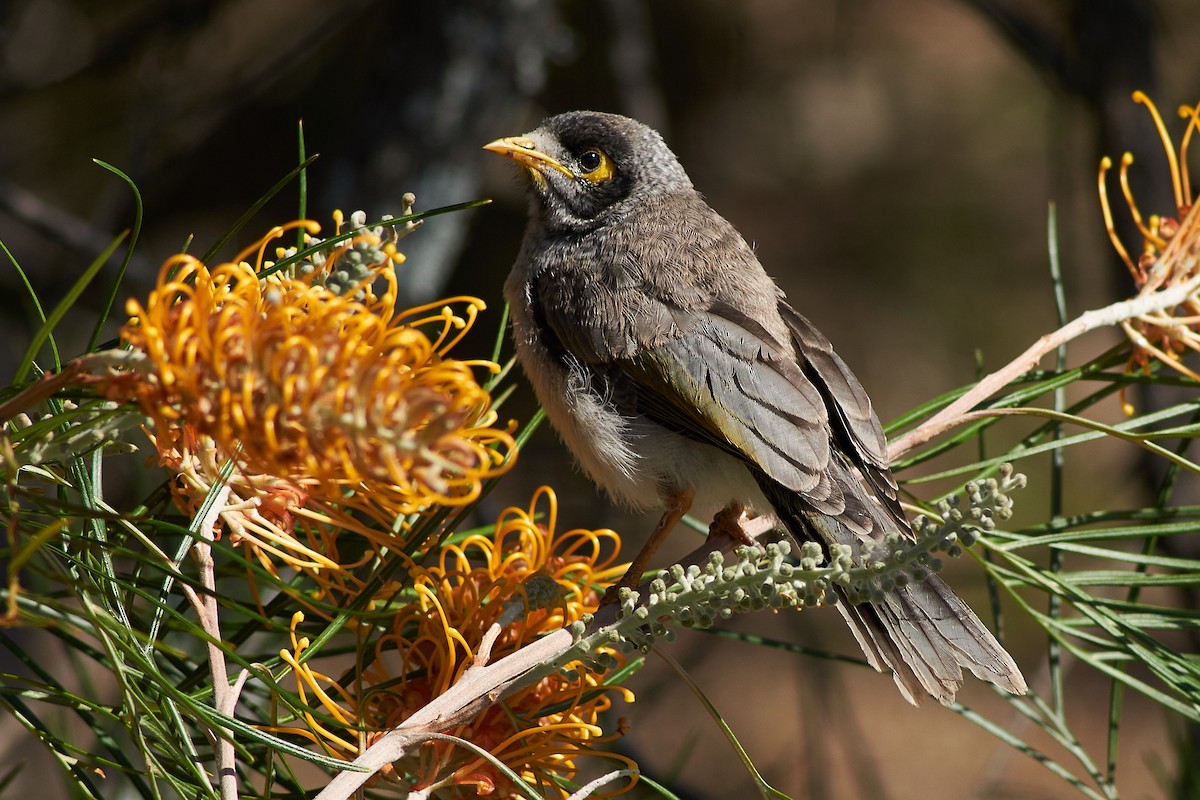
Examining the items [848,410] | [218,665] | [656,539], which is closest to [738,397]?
[848,410]

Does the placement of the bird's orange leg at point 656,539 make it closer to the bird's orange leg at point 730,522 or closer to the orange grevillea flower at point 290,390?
the bird's orange leg at point 730,522

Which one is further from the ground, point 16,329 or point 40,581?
point 16,329

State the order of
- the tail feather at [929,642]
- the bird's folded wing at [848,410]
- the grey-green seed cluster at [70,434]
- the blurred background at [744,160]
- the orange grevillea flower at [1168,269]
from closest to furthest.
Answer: the grey-green seed cluster at [70,434]
the tail feather at [929,642]
the orange grevillea flower at [1168,269]
the bird's folded wing at [848,410]
the blurred background at [744,160]

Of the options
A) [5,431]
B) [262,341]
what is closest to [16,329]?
[5,431]

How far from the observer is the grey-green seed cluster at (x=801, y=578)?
3.64 feet

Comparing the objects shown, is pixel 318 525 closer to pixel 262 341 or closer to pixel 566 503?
pixel 262 341

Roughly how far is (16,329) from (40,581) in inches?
82.1

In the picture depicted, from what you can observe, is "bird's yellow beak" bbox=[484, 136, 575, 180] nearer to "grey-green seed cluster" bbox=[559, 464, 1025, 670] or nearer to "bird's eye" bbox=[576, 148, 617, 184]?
"bird's eye" bbox=[576, 148, 617, 184]

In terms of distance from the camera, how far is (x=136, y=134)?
4.29 m

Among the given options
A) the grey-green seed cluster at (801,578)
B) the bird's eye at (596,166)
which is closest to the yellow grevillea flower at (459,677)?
the grey-green seed cluster at (801,578)

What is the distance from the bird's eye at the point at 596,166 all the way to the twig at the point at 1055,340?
155 cm

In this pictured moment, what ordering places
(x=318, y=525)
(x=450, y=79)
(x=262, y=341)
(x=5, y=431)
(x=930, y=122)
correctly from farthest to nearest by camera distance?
(x=930, y=122) → (x=450, y=79) → (x=318, y=525) → (x=5, y=431) → (x=262, y=341)

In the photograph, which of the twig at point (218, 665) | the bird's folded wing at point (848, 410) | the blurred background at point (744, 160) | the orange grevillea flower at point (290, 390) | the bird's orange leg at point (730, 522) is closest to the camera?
the orange grevillea flower at point (290, 390)

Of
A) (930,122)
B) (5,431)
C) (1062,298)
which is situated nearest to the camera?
(5,431)
